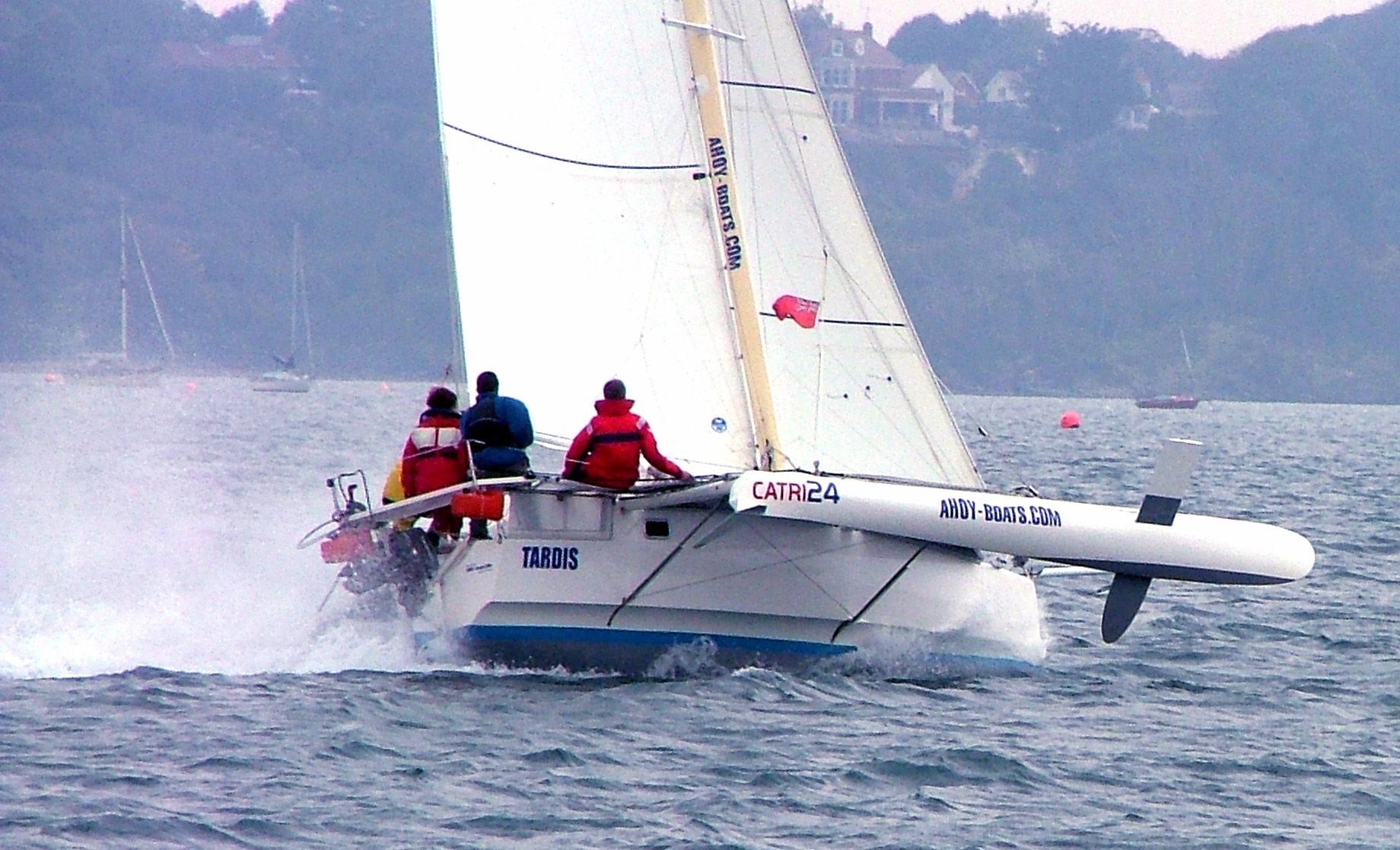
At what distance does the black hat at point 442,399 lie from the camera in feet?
40.6

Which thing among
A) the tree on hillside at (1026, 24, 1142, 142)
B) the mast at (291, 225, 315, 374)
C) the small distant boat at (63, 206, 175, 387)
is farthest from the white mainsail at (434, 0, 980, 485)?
the tree on hillside at (1026, 24, 1142, 142)

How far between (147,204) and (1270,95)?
6697cm

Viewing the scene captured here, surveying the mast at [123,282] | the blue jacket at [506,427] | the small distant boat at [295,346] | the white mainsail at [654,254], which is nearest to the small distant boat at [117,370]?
the mast at [123,282]

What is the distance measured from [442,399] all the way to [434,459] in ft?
1.18

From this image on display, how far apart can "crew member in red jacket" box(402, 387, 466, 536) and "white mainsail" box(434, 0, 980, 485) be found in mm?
307

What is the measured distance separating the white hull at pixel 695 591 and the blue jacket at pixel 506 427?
35cm

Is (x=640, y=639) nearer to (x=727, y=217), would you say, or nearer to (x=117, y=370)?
(x=727, y=217)

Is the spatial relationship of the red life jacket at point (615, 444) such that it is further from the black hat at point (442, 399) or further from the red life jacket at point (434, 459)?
the black hat at point (442, 399)

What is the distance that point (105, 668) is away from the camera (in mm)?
11875

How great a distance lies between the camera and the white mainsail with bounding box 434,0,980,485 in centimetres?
1239

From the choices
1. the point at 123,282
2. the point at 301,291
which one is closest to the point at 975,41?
the point at 301,291

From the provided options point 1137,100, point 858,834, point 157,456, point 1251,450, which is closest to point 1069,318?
point 1137,100

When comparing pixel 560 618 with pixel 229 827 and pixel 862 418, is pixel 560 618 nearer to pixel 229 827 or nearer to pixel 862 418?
pixel 862 418

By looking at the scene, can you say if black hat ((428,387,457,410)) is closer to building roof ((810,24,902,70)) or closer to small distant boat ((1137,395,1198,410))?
small distant boat ((1137,395,1198,410))
